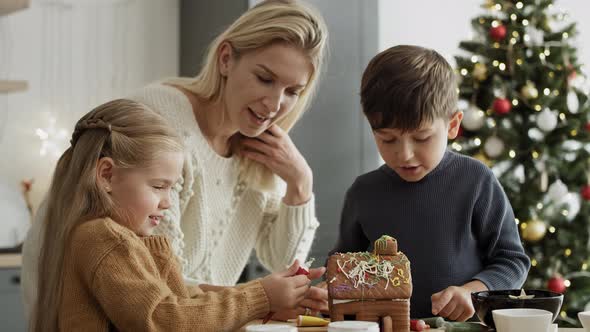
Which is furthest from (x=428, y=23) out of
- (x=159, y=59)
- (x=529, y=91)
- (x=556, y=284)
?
(x=556, y=284)

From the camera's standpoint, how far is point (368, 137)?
4.48m

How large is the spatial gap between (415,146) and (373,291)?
503 millimetres

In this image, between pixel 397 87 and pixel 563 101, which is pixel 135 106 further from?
pixel 563 101

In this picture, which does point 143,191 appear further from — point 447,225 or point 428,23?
point 428,23

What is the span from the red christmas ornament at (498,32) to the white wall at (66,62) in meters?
1.64

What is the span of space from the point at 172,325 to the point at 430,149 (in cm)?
66

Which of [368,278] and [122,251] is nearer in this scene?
[368,278]

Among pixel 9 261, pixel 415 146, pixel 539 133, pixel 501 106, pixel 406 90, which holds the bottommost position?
pixel 9 261

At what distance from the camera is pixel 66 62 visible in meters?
4.25

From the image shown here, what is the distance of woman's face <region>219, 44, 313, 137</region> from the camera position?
2.02 m

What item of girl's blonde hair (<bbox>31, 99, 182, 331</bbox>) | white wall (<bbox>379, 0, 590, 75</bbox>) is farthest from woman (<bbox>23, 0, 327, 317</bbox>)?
white wall (<bbox>379, 0, 590, 75</bbox>)

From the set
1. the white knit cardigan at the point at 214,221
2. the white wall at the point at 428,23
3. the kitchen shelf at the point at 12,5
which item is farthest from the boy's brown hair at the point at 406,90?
the white wall at the point at 428,23

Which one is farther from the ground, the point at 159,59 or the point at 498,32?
the point at 498,32

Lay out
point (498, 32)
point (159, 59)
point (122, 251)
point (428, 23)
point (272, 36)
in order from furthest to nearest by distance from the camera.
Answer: point (428, 23), point (159, 59), point (498, 32), point (272, 36), point (122, 251)
